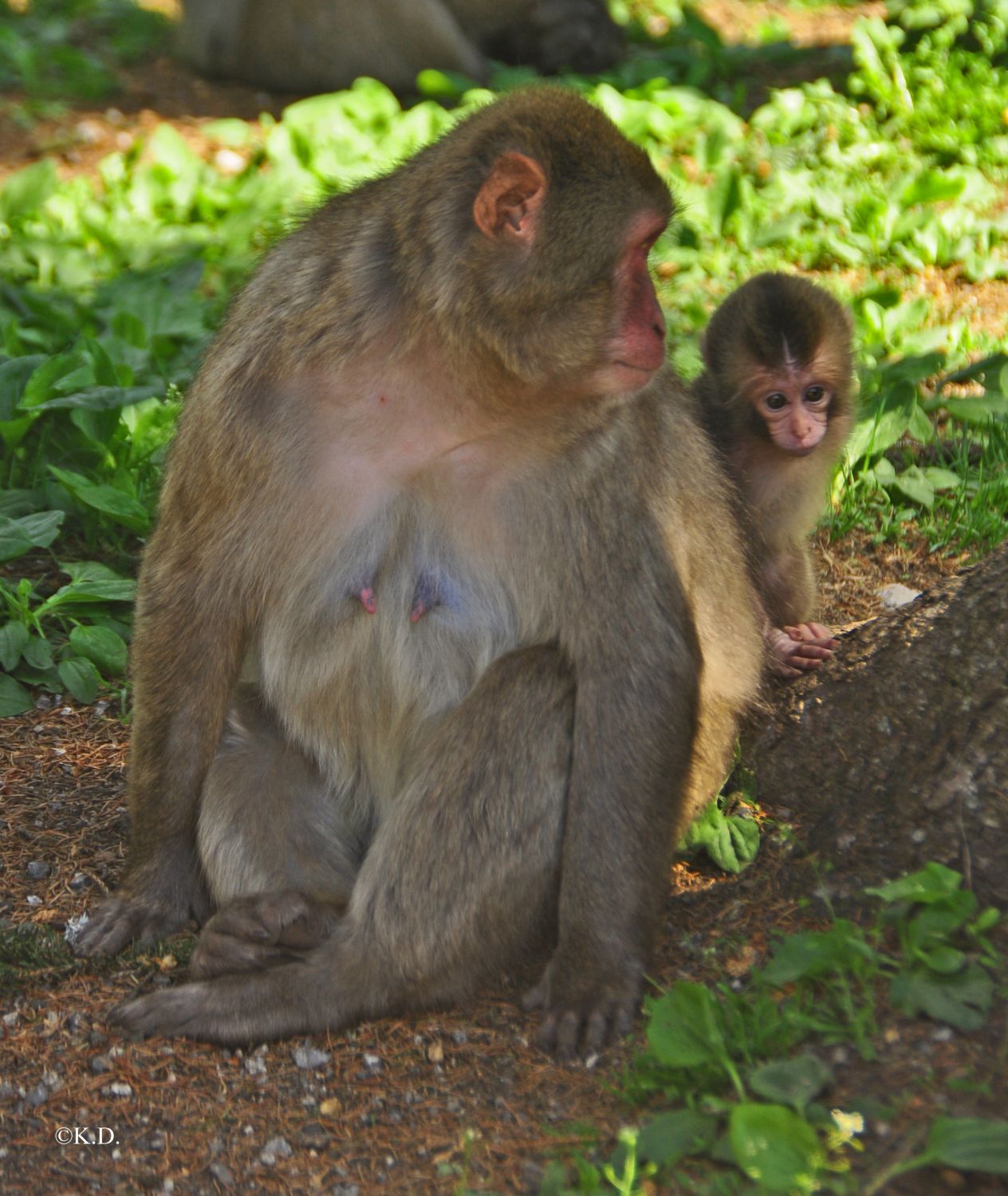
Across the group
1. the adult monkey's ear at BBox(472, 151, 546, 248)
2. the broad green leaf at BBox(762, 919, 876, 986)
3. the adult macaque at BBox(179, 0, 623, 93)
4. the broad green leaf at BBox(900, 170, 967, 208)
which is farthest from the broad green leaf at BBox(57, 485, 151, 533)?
the adult macaque at BBox(179, 0, 623, 93)

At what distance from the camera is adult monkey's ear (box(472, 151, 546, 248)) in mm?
2854

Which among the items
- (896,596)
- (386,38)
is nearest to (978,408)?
(896,596)

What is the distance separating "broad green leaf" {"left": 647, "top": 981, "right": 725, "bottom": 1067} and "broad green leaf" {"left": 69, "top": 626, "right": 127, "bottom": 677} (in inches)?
81.8

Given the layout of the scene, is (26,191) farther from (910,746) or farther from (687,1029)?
(687,1029)

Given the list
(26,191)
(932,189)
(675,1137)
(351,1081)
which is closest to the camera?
(675,1137)

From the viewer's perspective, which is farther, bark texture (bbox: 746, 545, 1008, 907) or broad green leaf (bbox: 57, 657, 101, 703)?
broad green leaf (bbox: 57, 657, 101, 703)

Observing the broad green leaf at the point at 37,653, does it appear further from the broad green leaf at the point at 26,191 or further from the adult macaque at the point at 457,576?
the broad green leaf at the point at 26,191

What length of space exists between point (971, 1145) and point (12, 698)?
2.79 m

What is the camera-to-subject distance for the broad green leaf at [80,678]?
162 inches

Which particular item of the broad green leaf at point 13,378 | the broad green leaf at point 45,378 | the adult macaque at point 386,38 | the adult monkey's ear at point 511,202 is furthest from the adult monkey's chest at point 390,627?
the adult macaque at point 386,38

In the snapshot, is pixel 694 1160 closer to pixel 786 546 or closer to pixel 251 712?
pixel 251 712

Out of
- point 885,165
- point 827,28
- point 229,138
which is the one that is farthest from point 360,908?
point 827,28

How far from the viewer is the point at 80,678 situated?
4125 mm

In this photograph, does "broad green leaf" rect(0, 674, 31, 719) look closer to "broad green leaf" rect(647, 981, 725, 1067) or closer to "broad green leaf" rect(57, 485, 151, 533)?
"broad green leaf" rect(57, 485, 151, 533)
